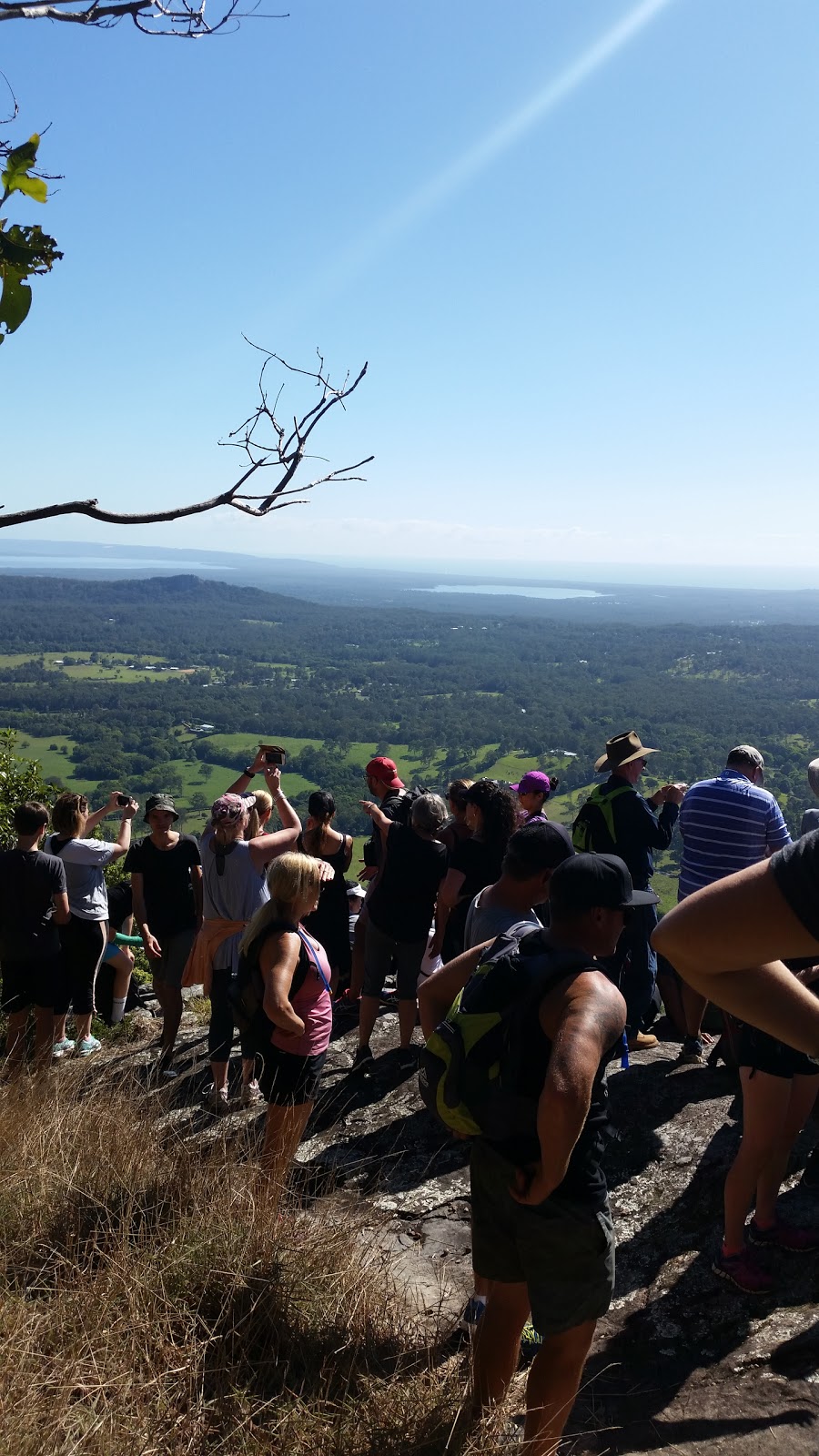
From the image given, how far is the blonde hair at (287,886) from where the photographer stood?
11.5 ft

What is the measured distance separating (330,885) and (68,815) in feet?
5.61

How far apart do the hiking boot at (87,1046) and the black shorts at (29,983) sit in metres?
0.57

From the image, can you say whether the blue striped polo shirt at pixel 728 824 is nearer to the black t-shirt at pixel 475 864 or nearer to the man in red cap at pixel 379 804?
the black t-shirt at pixel 475 864

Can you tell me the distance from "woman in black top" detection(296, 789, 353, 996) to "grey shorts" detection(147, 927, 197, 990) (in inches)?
29.1

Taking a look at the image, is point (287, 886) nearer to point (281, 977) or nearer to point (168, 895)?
point (281, 977)

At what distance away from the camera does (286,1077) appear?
357 cm

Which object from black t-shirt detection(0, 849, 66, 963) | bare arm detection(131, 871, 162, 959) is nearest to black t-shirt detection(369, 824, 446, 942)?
bare arm detection(131, 871, 162, 959)

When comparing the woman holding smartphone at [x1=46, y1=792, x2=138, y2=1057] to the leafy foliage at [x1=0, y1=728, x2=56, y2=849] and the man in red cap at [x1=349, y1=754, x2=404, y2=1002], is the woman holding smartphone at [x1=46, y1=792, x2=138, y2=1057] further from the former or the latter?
the leafy foliage at [x1=0, y1=728, x2=56, y2=849]

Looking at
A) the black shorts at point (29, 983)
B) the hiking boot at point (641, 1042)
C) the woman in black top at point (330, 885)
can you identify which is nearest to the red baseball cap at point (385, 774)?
the woman in black top at point (330, 885)

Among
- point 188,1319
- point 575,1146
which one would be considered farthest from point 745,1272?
point 188,1319

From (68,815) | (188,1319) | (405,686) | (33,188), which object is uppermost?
(33,188)

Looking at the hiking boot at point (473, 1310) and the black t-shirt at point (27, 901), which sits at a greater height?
the black t-shirt at point (27, 901)

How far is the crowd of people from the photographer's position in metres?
2.08

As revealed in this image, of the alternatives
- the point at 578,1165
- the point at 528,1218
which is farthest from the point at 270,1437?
the point at 578,1165
